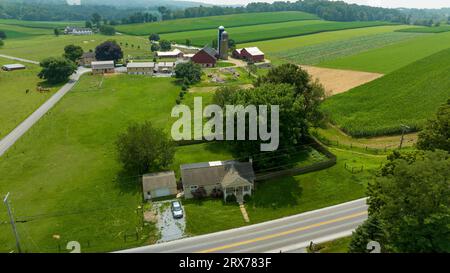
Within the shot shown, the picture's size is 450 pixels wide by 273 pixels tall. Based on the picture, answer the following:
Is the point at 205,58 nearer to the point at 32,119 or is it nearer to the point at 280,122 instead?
the point at 32,119

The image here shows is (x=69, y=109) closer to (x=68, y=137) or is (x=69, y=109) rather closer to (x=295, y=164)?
(x=68, y=137)

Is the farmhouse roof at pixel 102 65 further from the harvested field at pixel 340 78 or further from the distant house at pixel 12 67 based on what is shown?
the harvested field at pixel 340 78

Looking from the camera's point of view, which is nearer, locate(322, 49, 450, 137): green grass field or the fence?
the fence

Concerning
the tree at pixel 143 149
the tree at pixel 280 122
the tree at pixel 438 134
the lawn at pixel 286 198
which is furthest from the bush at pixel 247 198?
the tree at pixel 438 134

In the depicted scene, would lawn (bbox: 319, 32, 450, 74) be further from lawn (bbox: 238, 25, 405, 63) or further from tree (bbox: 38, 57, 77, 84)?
tree (bbox: 38, 57, 77, 84)

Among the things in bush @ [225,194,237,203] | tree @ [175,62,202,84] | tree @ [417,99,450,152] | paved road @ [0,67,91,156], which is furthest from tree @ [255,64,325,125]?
paved road @ [0,67,91,156]

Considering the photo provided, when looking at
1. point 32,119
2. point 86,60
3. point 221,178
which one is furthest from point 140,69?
point 221,178

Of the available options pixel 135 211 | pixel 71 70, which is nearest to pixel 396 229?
pixel 135 211
